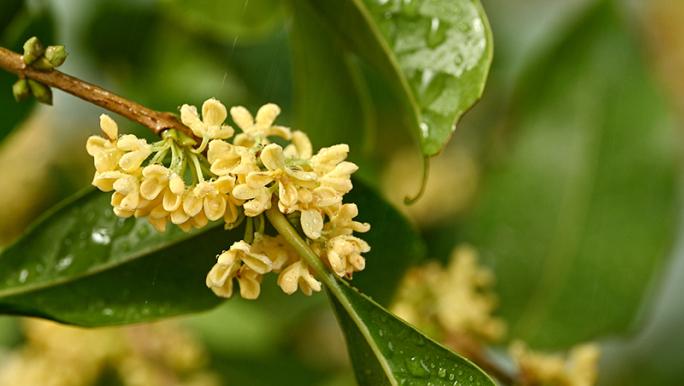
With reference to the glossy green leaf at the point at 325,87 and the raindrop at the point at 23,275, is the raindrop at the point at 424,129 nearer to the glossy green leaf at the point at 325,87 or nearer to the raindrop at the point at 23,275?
the glossy green leaf at the point at 325,87

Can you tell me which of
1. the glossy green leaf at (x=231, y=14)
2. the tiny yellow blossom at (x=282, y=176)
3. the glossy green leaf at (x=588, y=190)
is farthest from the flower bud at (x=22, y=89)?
the glossy green leaf at (x=588, y=190)

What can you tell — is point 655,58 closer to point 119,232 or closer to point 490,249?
point 490,249

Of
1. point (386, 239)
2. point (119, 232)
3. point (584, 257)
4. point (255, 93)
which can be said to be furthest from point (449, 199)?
point (119, 232)

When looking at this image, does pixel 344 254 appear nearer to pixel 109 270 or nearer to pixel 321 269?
pixel 321 269

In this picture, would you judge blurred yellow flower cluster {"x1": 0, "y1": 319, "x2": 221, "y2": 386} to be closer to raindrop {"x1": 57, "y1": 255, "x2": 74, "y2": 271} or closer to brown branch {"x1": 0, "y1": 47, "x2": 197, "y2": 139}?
raindrop {"x1": 57, "y1": 255, "x2": 74, "y2": 271}

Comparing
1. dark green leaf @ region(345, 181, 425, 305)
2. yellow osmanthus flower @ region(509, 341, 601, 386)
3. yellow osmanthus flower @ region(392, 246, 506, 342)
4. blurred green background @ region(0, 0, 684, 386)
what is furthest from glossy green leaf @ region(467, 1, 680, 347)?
dark green leaf @ region(345, 181, 425, 305)

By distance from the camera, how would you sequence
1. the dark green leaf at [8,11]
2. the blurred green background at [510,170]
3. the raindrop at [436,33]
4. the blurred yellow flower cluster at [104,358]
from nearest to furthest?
the raindrop at [436,33], the dark green leaf at [8,11], the blurred yellow flower cluster at [104,358], the blurred green background at [510,170]
